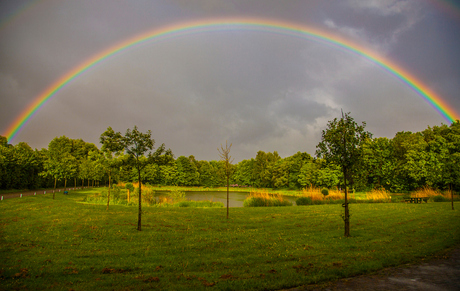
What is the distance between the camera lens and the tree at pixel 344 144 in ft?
46.7

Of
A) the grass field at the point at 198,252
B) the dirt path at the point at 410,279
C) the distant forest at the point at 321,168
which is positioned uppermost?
the distant forest at the point at 321,168

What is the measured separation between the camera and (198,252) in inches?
427

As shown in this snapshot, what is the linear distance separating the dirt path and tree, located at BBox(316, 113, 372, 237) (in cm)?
549

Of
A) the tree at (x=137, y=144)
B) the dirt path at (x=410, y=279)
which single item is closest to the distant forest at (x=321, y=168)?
the tree at (x=137, y=144)

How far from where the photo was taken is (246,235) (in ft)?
47.0

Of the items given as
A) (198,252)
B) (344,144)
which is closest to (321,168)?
(344,144)

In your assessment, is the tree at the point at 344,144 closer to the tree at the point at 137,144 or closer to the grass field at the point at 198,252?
the grass field at the point at 198,252

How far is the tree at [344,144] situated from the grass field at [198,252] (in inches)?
140

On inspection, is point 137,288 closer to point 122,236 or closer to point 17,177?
point 122,236

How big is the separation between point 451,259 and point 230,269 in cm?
826

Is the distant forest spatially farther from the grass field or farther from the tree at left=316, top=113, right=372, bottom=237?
the grass field

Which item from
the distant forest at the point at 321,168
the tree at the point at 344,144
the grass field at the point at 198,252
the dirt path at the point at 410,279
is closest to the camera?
the dirt path at the point at 410,279

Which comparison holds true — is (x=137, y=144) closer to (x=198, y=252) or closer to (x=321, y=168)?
(x=198, y=252)

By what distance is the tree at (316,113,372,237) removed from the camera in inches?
561
